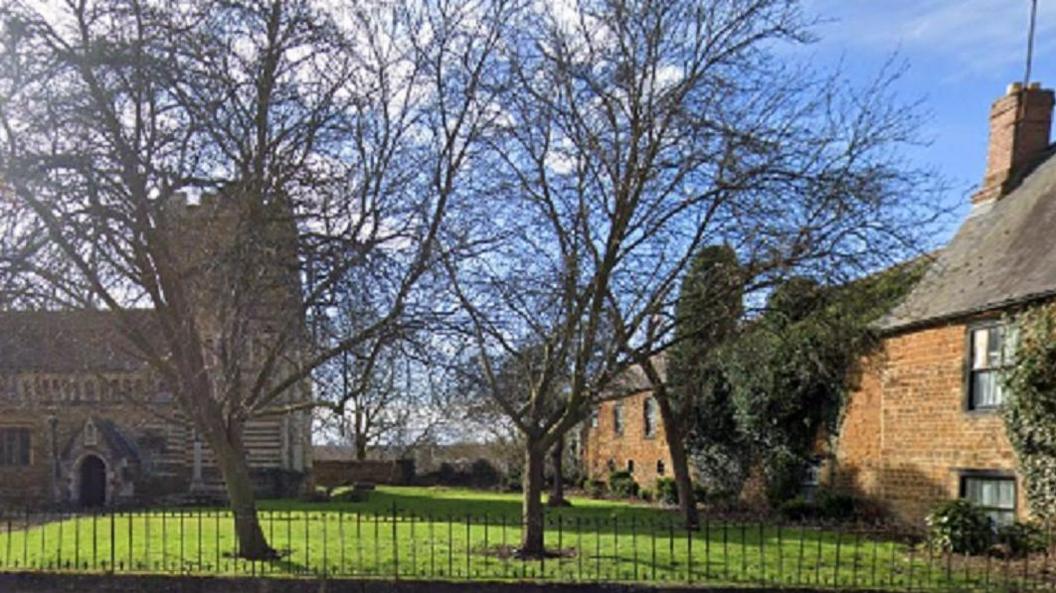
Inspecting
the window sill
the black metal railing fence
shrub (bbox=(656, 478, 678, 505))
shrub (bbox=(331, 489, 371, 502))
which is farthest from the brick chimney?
shrub (bbox=(331, 489, 371, 502))

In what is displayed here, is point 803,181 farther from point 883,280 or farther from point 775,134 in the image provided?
point 883,280

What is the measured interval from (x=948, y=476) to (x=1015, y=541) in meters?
2.61

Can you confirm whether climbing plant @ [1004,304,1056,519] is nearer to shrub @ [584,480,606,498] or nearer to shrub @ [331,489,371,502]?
shrub @ [584,480,606,498]

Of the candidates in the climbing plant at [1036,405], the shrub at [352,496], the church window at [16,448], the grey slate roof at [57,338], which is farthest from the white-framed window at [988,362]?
the church window at [16,448]

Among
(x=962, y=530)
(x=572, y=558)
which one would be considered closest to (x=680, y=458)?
(x=962, y=530)

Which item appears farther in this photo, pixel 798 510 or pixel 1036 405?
pixel 798 510

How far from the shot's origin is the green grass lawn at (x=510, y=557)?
10859 mm

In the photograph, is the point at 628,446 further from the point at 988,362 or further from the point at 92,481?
the point at 92,481

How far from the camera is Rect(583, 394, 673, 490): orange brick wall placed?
30.8m

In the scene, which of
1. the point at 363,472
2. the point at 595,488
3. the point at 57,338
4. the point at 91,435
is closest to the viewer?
the point at 57,338

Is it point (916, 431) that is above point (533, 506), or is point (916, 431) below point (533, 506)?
above

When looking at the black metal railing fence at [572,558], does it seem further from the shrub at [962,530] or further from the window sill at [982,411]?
the window sill at [982,411]

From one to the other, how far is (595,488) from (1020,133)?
21020 millimetres

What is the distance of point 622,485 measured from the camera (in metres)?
32.0
